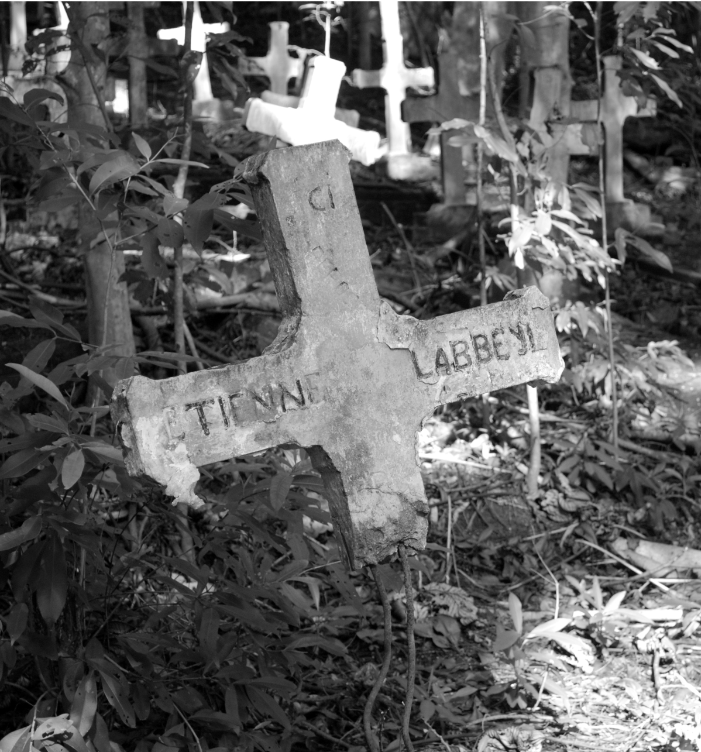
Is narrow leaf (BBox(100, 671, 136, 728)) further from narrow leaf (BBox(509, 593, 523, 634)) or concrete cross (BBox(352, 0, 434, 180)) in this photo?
concrete cross (BBox(352, 0, 434, 180))

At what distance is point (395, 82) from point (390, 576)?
4.15 metres

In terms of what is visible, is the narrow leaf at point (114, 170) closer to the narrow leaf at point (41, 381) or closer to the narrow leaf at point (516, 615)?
the narrow leaf at point (41, 381)

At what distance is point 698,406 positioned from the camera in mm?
4414

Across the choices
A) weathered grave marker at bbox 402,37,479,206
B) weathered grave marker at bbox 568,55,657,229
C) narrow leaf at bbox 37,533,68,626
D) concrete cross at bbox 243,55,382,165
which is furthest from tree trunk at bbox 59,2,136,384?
weathered grave marker at bbox 568,55,657,229

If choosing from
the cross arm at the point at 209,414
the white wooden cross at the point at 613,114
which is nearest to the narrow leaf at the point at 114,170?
the cross arm at the point at 209,414

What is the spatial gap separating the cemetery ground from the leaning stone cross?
6.6 inches

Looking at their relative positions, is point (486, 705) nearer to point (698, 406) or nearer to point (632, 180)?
point (698, 406)

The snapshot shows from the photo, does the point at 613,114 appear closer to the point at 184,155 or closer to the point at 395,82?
the point at 395,82

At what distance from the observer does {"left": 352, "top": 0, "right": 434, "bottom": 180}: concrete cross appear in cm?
596

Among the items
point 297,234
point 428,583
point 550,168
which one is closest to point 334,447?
point 297,234

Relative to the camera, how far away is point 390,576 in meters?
2.80

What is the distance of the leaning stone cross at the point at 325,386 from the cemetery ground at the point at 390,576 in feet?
0.55

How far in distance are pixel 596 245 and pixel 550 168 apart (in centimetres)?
78

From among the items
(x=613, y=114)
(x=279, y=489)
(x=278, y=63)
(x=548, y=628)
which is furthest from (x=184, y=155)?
(x=278, y=63)
